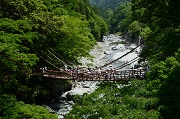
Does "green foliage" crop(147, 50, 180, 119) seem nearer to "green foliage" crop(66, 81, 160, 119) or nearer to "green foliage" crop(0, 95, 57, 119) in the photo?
"green foliage" crop(66, 81, 160, 119)

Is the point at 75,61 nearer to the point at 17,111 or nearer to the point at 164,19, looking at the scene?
the point at 164,19

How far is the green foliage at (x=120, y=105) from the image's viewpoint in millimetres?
9188

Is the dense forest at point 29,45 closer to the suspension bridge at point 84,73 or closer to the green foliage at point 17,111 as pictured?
the green foliage at point 17,111

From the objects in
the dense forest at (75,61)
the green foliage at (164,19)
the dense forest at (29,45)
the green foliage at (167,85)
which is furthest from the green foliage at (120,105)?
the green foliage at (164,19)

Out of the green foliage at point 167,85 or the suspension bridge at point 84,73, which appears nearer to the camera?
the green foliage at point 167,85

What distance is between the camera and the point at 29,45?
19625 mm

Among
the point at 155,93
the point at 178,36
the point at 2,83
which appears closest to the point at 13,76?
the point at 2,83

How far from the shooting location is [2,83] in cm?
1496

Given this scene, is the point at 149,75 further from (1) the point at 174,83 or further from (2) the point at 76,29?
(2) the point at 76,29

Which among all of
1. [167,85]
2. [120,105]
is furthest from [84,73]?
[167,85]

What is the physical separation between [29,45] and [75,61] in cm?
544

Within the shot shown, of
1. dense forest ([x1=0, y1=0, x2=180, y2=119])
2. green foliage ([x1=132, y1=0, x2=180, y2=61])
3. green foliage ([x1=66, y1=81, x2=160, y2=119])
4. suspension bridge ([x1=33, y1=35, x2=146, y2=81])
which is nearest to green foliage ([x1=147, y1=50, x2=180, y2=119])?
dense forest ([x1=0, y1=0, x2=180, y2=119])

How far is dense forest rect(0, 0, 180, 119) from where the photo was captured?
9.76m

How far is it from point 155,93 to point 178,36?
5.52 meters
